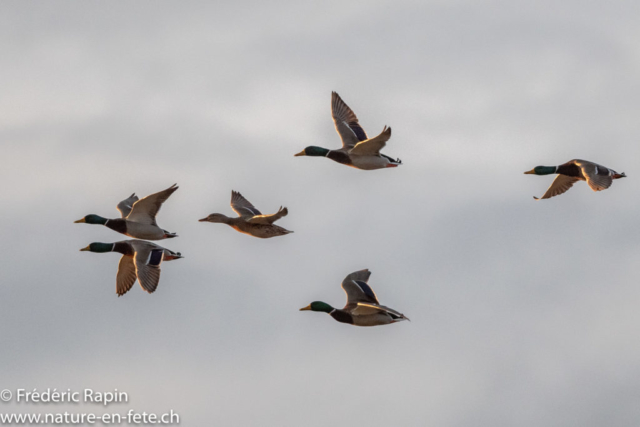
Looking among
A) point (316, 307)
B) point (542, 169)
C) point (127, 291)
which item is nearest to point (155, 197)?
point (127, 291)

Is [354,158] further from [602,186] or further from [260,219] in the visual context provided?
[602,186]

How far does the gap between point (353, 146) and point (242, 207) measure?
473cm

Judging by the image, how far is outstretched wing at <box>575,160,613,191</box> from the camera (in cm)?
4033

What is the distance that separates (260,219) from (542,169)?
38.8ft

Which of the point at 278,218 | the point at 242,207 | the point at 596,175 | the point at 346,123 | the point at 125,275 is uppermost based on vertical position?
the point at 346,123

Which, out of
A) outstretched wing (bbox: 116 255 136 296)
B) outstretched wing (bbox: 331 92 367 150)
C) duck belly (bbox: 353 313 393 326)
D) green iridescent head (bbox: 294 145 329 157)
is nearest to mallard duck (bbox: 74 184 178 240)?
outstretched wing (bbox: 116 255 136 296)

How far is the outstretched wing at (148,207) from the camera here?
135 feet

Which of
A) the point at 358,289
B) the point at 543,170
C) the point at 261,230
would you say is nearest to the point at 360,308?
the point at 358,289

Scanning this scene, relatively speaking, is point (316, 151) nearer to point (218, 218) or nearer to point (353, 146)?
point (353, 146)

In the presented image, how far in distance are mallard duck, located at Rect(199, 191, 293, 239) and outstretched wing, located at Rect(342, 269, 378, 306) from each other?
2.72 metres

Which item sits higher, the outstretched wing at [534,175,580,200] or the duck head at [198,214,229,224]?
the outstretched wing at [534,175,580,200]

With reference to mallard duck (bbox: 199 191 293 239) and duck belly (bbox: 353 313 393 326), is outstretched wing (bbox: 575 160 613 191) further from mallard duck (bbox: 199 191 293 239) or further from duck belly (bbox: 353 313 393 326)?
mallard duck (bbox: 199 191 293 239)

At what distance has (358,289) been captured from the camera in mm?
40094

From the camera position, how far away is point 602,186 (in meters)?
40.2
